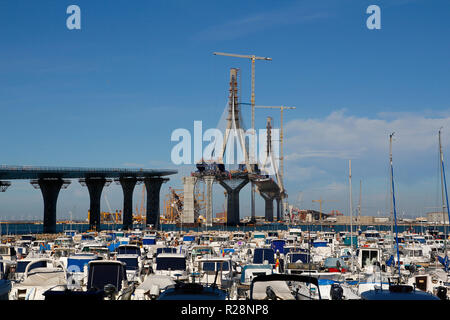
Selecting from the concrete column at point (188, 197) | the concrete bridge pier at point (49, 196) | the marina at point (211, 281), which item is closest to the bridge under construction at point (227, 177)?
the concrete column at point (188, 197)

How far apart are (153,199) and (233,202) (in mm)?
30372

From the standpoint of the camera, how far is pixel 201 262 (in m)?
23.9

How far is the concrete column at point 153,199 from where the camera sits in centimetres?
13314

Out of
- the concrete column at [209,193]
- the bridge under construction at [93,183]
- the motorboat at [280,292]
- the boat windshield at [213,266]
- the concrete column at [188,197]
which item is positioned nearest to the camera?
the motorboat at [280,292]

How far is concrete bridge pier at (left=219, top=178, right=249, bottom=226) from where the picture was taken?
156 meters

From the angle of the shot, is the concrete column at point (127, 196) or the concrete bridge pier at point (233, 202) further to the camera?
the concrete bridge pier at point (233, 202)

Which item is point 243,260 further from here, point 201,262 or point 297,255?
point 201,262

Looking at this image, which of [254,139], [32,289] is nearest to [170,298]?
[32,289]

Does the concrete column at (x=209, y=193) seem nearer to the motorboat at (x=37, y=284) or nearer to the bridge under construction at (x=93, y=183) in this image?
the bridge under construction at (x=93, y=183)

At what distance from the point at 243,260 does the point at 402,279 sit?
1177cm

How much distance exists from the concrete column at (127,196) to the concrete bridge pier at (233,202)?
1205 inches

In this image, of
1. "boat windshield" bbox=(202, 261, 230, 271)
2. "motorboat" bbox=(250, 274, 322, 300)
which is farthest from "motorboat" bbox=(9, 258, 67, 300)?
"boat windshield" bbox=(202, 261, 230, 271)

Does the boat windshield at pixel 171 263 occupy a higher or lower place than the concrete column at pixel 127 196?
lower

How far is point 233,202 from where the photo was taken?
159500mm
